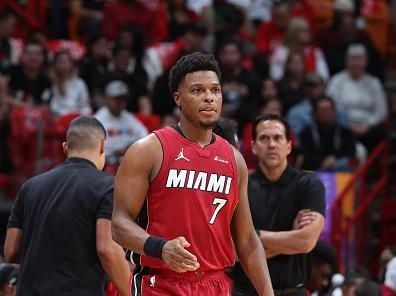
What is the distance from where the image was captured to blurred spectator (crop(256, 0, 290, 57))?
17172 millimetres

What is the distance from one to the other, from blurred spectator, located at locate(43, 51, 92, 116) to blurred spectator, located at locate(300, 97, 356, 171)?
9.57 feet

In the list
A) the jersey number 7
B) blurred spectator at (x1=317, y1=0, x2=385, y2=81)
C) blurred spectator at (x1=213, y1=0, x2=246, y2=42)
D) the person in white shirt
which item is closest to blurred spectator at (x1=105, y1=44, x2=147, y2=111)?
the person in white shirt

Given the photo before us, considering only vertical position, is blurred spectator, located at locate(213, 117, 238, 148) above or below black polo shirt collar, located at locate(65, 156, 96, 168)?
above

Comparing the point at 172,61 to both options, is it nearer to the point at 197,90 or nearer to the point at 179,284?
the point at 197,90

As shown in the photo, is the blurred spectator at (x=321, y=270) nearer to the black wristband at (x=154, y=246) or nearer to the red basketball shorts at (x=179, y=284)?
the red basketball shorts at (x=179, y=284)

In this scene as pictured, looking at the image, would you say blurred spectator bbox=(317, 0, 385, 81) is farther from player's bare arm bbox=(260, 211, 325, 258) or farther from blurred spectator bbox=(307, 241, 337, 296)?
player's bare arm bbox=(260, 211, 325, 258)

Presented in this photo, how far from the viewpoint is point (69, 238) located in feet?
23.2

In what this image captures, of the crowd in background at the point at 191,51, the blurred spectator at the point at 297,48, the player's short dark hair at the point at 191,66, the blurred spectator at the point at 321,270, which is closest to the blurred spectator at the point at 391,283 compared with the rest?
the blurred spectator at the point at 321,270

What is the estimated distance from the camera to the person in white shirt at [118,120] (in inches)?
528

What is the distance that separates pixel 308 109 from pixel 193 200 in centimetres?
876

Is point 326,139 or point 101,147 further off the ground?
point 101,147

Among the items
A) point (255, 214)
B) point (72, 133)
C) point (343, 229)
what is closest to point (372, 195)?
point (343, 229)

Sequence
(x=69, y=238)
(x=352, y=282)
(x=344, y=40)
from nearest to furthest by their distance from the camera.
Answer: (x=69, y=238)
(x=352, y=282)
(x=344, y=40)

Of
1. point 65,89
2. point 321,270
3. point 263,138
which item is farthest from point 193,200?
point 65,89
